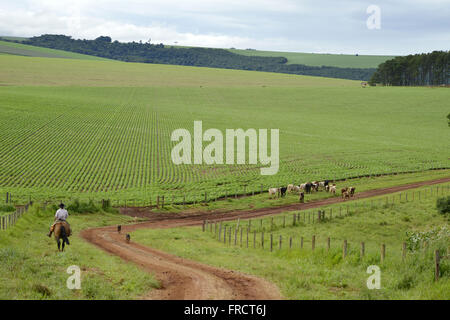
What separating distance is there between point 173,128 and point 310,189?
137ft

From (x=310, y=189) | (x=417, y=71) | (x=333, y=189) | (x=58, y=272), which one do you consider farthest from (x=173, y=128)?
(x=417, y=71)

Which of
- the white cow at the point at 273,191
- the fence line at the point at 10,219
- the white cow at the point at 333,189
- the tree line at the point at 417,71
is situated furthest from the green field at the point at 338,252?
the tree line at the point at 417,71

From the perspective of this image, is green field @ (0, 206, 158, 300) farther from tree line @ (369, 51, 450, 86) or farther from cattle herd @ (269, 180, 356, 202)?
tree line @ (369, 51, 450, 86)

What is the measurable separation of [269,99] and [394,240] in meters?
108

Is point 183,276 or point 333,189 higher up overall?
point 183,276

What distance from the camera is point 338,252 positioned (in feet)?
64.0

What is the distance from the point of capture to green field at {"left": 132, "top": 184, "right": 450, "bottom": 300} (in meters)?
14.7

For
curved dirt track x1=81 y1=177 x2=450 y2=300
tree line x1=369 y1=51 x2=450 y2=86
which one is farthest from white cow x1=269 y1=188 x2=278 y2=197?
tree line x1=369 y1=51 x2=450 y2=86

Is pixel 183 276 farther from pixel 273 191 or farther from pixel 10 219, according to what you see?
pixel 273 191

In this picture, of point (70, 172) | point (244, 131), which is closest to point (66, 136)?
point (70, 172)

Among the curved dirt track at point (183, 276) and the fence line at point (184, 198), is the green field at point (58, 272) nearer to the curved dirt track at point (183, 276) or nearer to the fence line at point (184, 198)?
the curved dirt track at point (183, 276)

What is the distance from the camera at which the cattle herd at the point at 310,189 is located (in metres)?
44.7

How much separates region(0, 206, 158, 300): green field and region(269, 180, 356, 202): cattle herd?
24167 mm
